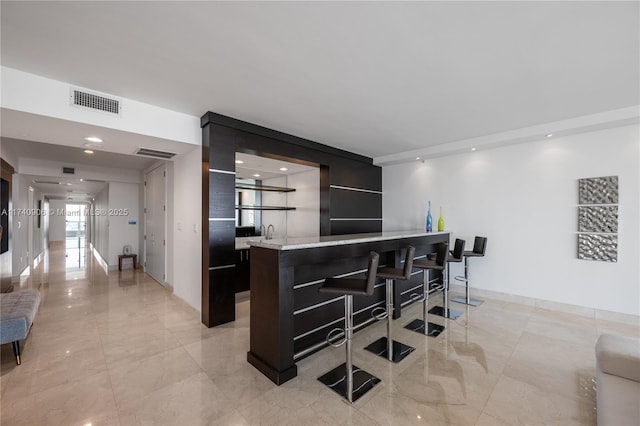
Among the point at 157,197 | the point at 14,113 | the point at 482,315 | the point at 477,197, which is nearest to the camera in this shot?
the point at 14,113

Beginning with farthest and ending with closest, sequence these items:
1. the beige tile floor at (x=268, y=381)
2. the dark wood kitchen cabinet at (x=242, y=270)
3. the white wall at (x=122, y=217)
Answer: the white wall at (x=122, y=217), the dark wood kitchen cabinet at (x=242, y=270), the beige tile floor at (x=268, y=381)

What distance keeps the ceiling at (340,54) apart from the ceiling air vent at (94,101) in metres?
0.09

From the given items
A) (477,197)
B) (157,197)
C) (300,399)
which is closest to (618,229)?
(477,197)

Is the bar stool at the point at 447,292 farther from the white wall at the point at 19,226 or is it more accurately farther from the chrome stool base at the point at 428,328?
the white wall at the point at 19,226

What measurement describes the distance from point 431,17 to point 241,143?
→ 2.62 metres

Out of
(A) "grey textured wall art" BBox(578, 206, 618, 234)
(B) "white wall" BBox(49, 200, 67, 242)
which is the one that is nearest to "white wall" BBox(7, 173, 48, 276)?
(A) "grey textured wall art" BBox(578, 206, 618, 234)

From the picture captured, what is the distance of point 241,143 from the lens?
363 cm

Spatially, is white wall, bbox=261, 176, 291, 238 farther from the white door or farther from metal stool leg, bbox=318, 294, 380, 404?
metal stool leg, bbox=318, 294, 380, 404

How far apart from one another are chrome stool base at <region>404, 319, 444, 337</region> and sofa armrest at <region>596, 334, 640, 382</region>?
153 centimetres

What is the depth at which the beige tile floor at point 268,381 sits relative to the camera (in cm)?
186

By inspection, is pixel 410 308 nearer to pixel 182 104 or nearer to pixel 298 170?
pixel 298 170

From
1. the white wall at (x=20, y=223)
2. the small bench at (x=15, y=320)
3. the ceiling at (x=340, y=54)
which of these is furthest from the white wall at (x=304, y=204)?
the white wall at (x=20, y=223)

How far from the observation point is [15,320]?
2.40 m

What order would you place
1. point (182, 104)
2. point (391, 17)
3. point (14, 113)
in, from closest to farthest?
point (391, 17), point (14, 113), point (182, 104)
